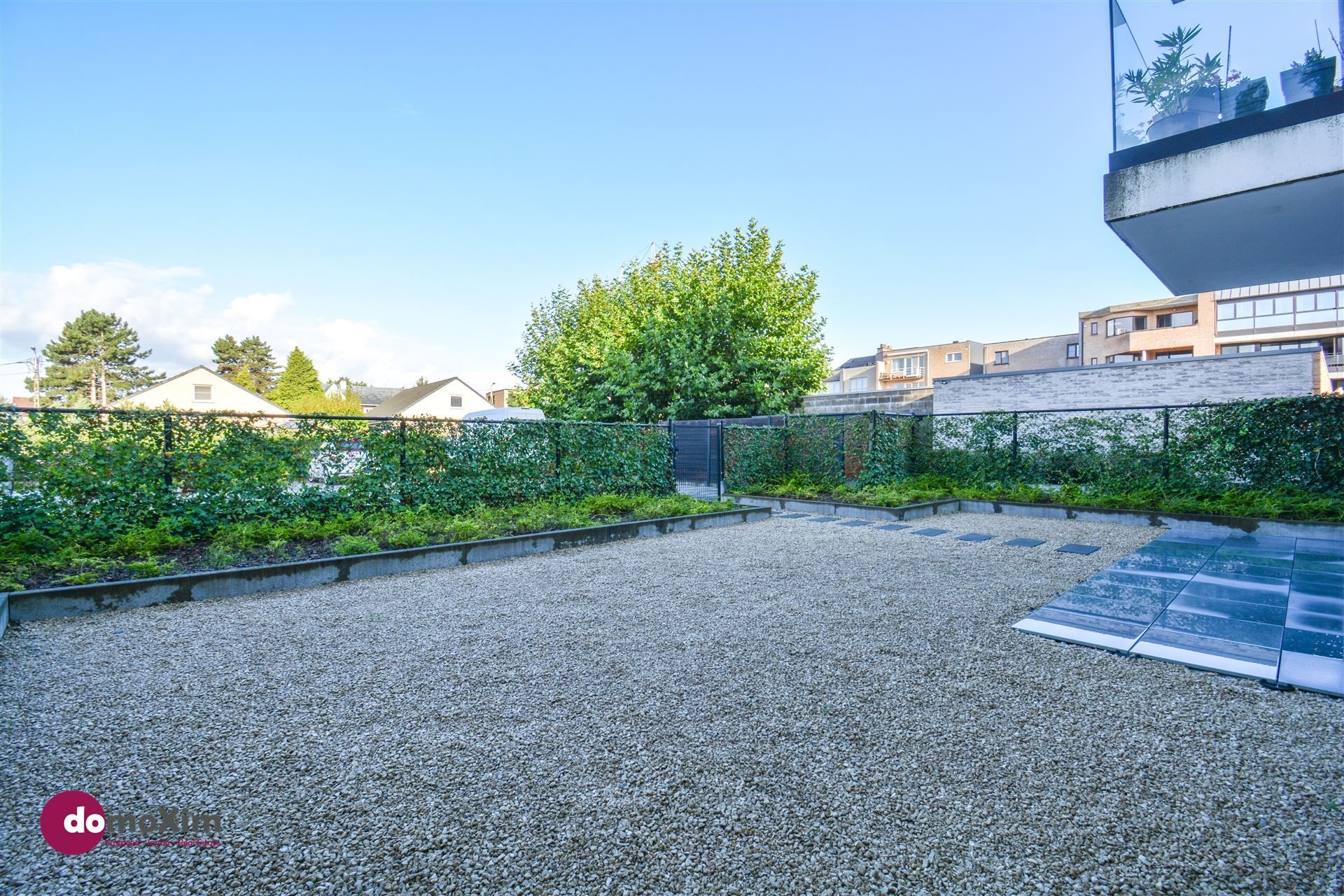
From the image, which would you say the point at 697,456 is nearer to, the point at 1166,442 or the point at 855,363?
the point at 1166,442

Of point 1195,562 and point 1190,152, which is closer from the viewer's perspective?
point 1190,152

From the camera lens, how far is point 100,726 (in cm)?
253

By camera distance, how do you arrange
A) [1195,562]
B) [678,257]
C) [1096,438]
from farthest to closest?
[678,257]
[1096,438]
[1195,562]

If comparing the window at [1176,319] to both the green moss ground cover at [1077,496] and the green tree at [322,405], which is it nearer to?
the green moss ground cover at [1077,496]

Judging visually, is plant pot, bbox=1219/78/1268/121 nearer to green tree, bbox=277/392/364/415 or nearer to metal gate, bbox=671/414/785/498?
metal gate, bbox=671/414/785/498

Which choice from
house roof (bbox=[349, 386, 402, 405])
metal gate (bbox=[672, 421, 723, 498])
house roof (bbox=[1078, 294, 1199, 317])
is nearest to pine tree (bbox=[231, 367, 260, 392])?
house roof (bbox=[349, 386, 402, 405])

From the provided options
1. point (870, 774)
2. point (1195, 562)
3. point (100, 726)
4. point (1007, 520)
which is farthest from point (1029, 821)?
point (1007, 520)

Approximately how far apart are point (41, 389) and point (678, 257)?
Answer: 55.6m

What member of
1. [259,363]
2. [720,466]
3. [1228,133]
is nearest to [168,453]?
[720,466]

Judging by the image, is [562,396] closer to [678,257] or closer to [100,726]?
[678,257]

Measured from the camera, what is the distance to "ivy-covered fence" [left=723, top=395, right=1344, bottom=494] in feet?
27.3

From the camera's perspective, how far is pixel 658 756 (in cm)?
229

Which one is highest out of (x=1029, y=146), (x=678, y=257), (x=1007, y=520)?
(x=678, y=257)

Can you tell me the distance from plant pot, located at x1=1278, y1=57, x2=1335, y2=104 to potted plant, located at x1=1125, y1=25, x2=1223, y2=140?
45cm
